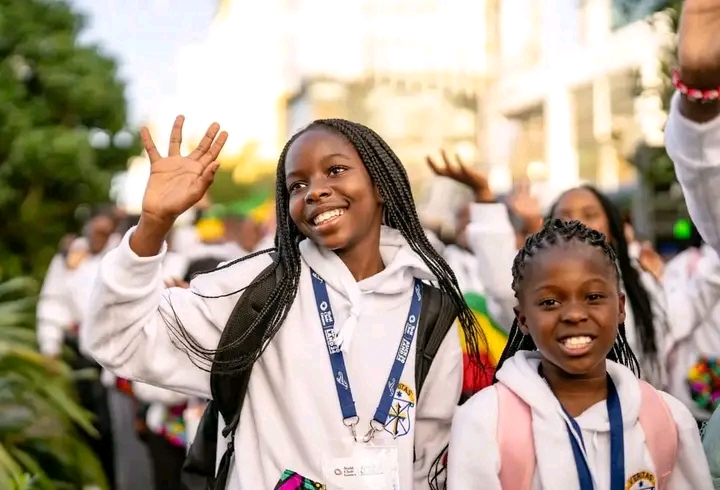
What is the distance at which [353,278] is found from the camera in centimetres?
317

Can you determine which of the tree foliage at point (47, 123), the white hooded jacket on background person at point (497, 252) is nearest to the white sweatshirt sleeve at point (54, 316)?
the white hooded jacket on background person at point (497, 252)

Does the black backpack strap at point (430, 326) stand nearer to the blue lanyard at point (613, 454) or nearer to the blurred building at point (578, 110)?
the blue lanyard at point (613, 454)

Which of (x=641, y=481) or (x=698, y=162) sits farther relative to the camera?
(x=641, y=481)

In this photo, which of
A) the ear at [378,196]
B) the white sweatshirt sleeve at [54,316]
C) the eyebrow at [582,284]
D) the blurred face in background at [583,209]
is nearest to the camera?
the eyebrow at [582,284]

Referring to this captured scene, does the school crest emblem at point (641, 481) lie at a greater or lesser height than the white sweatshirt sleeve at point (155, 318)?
lesser

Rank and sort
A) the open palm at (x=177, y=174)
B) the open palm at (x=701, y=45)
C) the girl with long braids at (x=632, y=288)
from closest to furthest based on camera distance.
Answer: the open palm at (x=701, y=45) < the open palm at (x=177, y=174) < the girl with long braids at (x=632, y=288)

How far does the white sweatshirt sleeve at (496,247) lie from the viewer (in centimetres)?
443

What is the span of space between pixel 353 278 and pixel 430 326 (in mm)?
249

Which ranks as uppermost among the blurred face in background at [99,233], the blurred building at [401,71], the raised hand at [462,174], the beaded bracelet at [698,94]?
the blurred building at [401,71]

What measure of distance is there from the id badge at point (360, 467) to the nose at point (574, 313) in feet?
1.94

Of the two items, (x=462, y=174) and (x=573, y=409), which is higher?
(x=462, y=174)

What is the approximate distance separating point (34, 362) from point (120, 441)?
2.05m

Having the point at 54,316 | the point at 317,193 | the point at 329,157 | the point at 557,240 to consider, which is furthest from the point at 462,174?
the point at 54,316

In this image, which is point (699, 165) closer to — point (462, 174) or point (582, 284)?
point (582, 284)
